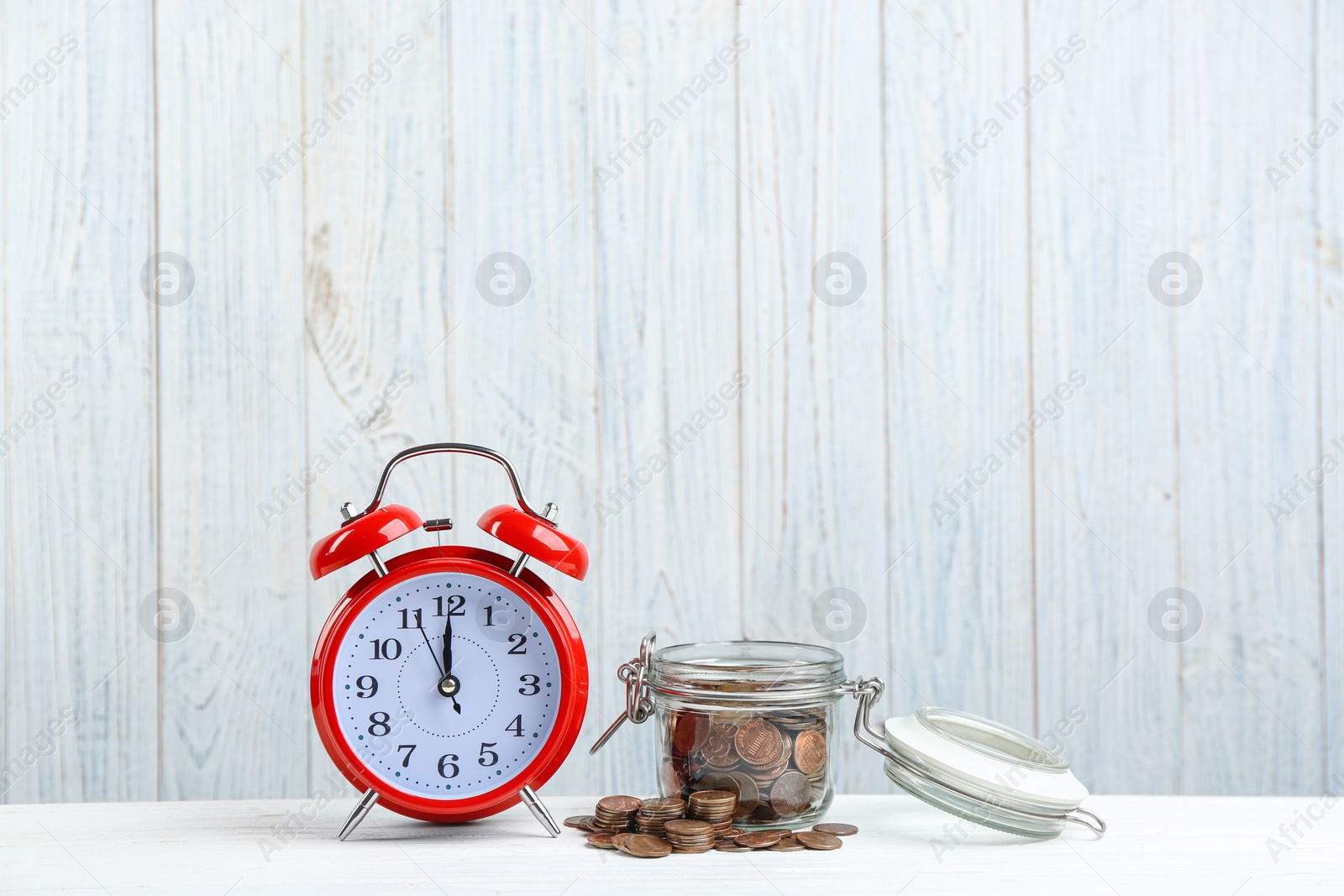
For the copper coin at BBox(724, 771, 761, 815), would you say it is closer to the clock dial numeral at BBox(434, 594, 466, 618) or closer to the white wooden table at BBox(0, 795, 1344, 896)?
the white wooden table at BBox(0, 795, 1344, 896)

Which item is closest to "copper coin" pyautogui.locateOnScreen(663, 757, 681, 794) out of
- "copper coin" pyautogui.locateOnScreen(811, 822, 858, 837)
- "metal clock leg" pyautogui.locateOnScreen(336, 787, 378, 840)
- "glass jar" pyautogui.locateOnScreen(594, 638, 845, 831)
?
"glass jar" pyautogui.locateOnScreen(594, 638, 845, 831)

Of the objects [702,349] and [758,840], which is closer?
[758,840]

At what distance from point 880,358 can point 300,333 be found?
68 cm

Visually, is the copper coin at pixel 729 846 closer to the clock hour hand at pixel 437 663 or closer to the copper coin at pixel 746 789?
the copper coin at pixel 746 789

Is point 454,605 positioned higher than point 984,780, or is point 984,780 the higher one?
point 454,605

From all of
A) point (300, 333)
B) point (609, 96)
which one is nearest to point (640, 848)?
point (300, 333)

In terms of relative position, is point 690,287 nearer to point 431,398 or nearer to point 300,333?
point 431,398

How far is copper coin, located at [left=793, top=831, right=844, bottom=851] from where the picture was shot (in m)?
0.78

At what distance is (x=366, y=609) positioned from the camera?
818 mm

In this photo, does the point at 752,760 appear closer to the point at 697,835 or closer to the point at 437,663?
the point at 697,835

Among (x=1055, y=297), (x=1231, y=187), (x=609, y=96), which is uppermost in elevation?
(x=609, y=96)

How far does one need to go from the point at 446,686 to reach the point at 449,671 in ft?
0.04

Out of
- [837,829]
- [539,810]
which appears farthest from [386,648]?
[837,829]

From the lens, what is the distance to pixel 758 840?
0.78 m
